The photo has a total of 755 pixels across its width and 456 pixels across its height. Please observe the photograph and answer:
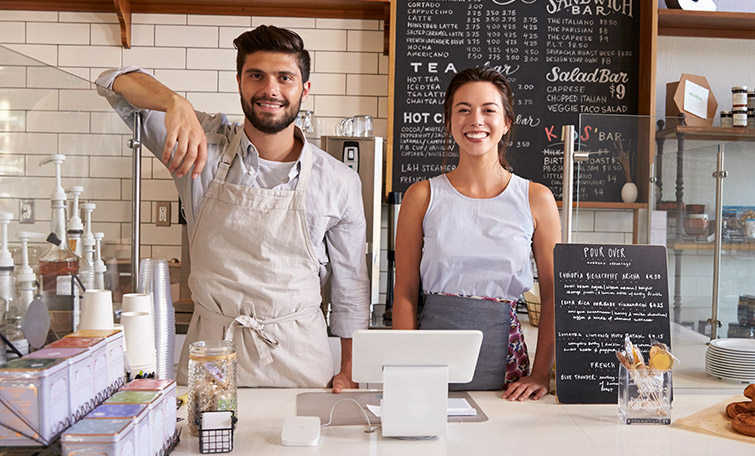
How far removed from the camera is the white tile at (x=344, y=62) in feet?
11.4

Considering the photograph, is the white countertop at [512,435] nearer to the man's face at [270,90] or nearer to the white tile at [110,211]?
the white tile at [110,211]

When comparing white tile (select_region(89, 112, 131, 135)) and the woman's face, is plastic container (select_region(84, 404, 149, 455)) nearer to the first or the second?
white tile (select_region(89, 112, 131, 135))

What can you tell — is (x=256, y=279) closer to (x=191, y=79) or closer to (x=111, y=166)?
(x=111, y=166)

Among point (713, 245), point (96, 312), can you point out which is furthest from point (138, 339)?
point (713, 245)

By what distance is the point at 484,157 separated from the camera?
5.75ft

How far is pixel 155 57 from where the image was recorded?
3.43 meters

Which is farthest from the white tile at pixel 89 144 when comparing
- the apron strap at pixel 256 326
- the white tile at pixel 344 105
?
the white tile at pixel 344 105

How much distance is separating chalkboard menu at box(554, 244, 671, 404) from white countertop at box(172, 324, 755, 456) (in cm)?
7

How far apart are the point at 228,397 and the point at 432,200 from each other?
2.51ft

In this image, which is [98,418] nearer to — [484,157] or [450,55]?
[484,157]

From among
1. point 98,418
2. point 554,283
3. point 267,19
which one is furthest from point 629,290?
point 267,19

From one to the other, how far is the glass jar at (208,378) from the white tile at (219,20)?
8.39 feet

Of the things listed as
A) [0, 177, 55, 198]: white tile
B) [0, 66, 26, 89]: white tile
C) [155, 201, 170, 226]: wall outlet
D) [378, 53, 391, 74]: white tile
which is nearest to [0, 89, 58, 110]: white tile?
[0, 66, 26, 89]: white tile

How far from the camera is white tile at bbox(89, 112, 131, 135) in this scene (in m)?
1.61
